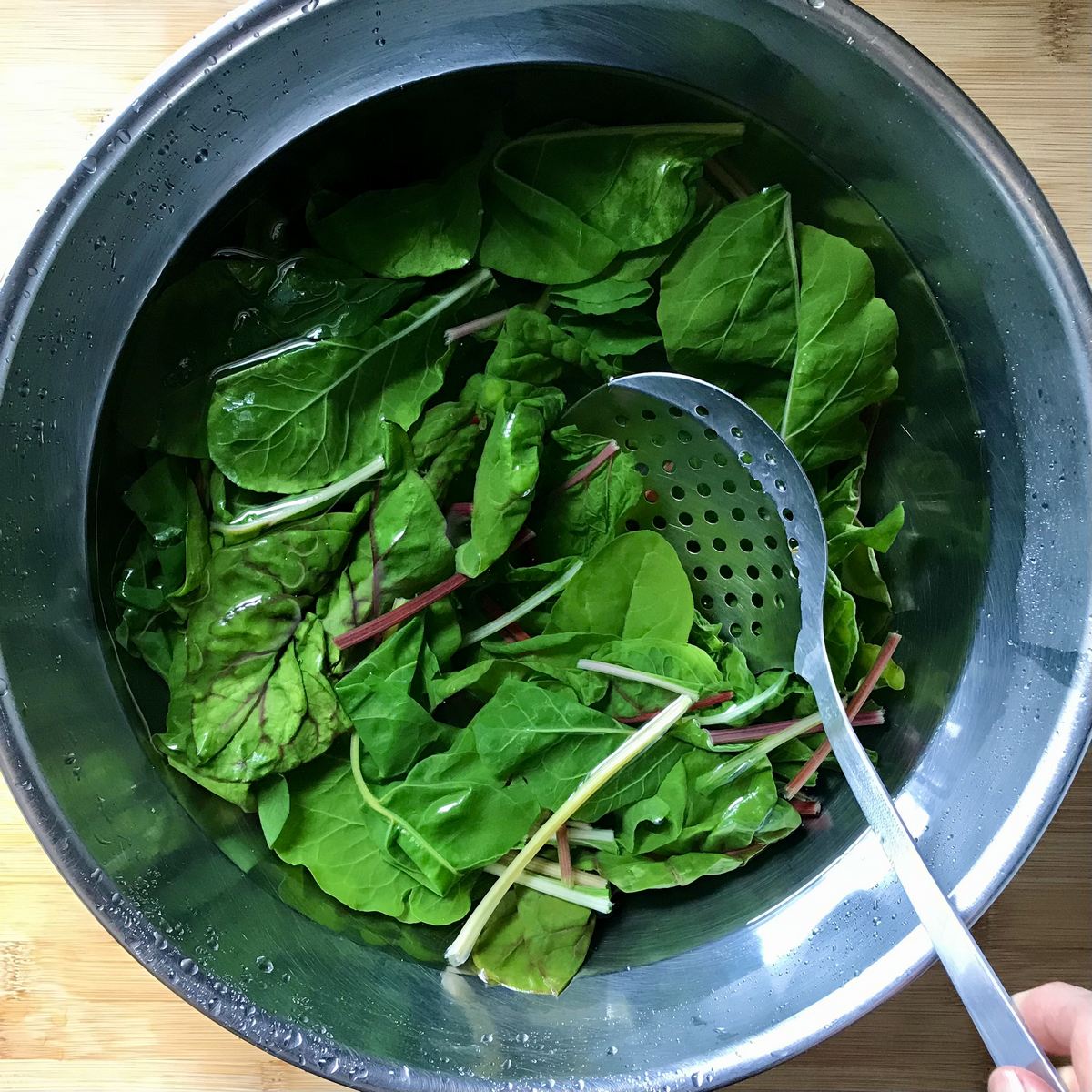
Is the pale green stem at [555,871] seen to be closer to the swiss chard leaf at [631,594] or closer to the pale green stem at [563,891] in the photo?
the pale green stem at [563,891]

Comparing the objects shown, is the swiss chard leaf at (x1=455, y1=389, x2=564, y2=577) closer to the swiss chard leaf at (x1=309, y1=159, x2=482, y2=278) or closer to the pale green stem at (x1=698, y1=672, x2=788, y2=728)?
the swiss chard leaf at (x1=309, y1=159, x2=482, y2=278)

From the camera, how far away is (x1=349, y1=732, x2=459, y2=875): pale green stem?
0.77m

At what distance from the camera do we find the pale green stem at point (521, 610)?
877 millimetres

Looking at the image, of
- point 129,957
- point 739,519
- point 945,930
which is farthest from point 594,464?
point 129,957

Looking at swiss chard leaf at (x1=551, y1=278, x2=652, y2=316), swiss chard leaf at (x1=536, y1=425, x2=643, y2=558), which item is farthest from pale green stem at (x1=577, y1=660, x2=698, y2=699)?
swiss chard leaf at (x1=551, y1=278, x2=652, y2=316)

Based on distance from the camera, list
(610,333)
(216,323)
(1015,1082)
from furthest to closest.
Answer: (610,333) < (216,323) < (1015,1082)

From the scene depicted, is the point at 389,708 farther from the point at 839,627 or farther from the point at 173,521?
Result: the point at 839,627

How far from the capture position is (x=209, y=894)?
2.36 feet

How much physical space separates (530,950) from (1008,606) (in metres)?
0.51

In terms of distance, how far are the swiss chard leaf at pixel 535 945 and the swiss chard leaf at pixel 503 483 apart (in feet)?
1.04

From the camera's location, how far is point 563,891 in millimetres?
826

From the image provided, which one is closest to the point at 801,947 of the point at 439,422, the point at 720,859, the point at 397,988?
the point at 720,859

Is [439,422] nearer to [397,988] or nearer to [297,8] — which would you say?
[297,8]

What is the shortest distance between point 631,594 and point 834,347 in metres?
0.29
